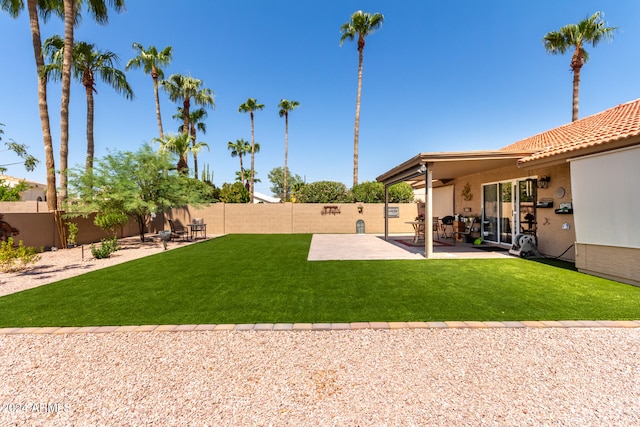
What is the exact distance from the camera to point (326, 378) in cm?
242

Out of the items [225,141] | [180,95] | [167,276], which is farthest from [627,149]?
[225,141]

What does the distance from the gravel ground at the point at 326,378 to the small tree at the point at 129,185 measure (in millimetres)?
9790

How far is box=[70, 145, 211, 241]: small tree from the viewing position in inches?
456

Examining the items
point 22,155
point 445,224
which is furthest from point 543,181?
point 22,155

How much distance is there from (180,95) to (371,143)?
16030 mm

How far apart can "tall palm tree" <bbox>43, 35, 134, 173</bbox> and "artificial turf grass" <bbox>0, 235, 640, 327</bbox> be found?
9.92 metres

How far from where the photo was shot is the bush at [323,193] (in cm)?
2136

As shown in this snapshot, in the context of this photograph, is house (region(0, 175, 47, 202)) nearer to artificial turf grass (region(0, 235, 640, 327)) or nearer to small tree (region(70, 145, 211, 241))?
small tree (region(70, 145, 211, 241))

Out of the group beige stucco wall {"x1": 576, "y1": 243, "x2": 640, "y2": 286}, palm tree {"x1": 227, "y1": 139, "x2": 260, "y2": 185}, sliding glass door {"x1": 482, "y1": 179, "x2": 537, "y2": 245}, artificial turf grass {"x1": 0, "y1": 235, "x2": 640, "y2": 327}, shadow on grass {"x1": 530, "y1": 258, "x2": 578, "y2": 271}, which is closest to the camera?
artificial turf grass {"x1": 0, "y1": 235, "x2": 640, "y2": 327}

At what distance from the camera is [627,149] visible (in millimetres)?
5176

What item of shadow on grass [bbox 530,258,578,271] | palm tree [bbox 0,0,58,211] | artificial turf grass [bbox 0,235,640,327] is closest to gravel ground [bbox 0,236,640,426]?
artificial turf grass [bbox 0,235,640,327]

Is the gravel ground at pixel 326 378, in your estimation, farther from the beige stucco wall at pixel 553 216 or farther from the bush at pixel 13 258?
the bush at pixel 13 258

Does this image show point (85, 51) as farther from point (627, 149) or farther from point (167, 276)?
point (627, 149)

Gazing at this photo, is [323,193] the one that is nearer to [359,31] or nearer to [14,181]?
[359,31]
